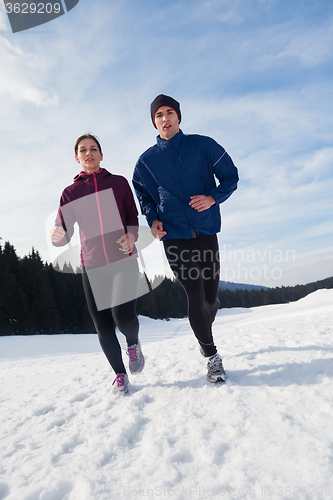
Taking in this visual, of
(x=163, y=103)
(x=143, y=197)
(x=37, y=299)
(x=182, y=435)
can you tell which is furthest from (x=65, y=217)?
(x=37, y=299)

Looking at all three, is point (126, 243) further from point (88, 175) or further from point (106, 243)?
point (88, 175)

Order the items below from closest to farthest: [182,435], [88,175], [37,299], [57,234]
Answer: [182,435]
[57,234]
[88,175]
[37,299]

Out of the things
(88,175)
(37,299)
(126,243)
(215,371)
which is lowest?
(215,371)

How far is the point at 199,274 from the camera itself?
9.76 feet

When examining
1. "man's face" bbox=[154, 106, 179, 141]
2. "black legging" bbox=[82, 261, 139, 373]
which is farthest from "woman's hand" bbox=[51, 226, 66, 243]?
"man's face" bbox=[154, 106, 179, 141]

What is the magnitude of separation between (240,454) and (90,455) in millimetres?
913

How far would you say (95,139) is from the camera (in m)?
3.28

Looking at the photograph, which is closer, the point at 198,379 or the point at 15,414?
the point at 15,414

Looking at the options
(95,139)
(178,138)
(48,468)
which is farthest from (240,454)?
(95,139)

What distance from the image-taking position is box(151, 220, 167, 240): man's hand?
10.2 feet

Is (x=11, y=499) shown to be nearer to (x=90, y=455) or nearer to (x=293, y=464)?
(x=90, y=455)

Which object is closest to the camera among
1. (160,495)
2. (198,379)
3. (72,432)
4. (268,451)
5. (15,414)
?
(160,495)

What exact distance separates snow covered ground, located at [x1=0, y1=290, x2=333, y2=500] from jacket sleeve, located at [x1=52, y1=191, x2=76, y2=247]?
162 cm

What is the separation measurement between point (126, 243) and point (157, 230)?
399mm
